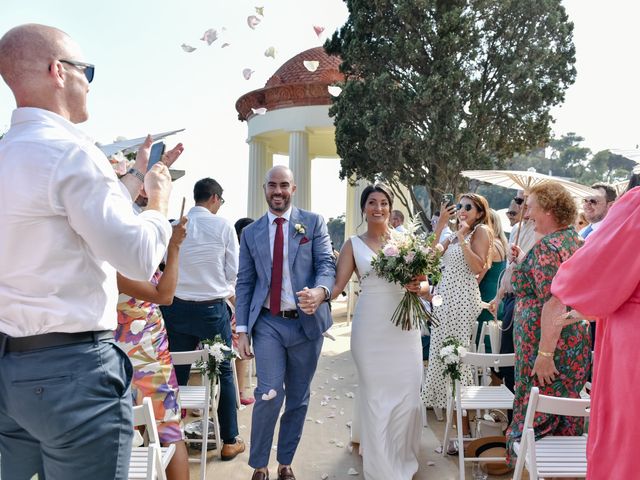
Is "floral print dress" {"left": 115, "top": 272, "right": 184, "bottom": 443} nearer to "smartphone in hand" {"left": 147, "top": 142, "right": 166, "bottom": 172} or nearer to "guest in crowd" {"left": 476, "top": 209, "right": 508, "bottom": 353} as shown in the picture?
"smartphone in hand" {"left": 147, "top": 142, "right": 166, "bottom": 172}

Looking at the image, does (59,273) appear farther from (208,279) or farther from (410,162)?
(410,162)

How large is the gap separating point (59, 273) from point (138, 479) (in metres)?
1.62

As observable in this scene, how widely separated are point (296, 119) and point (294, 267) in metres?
14.3

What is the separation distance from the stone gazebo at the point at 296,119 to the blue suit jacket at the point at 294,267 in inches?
523

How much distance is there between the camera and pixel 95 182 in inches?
68.8

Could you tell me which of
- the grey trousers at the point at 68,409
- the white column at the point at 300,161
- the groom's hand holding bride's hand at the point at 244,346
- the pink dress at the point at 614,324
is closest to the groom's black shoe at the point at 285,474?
the groom's hand holding bride's hand at the point at 244,346

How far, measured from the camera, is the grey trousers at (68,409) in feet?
5.72

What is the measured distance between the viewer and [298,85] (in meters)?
17.8

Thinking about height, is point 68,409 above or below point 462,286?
below

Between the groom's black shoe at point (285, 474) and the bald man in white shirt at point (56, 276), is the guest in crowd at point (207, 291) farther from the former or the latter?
the bald man in white shirt at point (56, 276)

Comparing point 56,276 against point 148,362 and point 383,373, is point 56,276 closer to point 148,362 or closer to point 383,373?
point 148,362

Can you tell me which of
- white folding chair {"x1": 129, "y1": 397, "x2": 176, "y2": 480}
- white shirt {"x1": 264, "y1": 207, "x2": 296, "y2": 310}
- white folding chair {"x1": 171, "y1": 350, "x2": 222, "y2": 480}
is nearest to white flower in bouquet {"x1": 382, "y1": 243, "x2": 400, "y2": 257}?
white shirt {"x1": 264, "y1": 207, "x2": 296, "y2": 310}

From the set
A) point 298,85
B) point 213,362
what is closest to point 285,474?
point 213,362

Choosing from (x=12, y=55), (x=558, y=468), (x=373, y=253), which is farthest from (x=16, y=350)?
(x=373, y=253)
